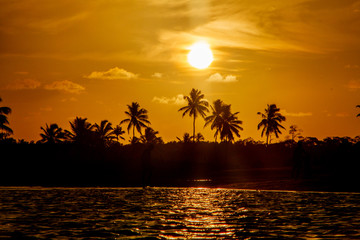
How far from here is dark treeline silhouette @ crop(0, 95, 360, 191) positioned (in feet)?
159

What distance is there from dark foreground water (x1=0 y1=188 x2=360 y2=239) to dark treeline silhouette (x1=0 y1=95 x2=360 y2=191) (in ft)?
49.3

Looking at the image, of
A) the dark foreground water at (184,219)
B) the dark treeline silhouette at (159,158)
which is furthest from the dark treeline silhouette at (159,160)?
the dark foreground water at (184,219)

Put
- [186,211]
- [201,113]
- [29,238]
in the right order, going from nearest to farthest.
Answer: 1. [29,238]
2. [186,211]
3. [201,113]

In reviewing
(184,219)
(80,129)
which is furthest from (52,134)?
(184,219)

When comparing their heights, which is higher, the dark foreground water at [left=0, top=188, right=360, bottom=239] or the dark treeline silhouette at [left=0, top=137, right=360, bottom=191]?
the dark treeline silhouette at [left=0, top=137, right=360, bottom=191]

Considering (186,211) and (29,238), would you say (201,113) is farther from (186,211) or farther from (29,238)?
(29,238)

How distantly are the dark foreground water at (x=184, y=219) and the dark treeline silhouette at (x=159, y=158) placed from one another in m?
15.0

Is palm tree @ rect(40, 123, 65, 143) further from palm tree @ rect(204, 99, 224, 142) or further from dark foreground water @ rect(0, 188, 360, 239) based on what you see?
dark foreground water @ rect(0, 188, 360, 239)

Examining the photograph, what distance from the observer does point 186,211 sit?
19.5m

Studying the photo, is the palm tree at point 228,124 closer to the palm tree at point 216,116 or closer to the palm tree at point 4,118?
the palm tree at point 216,116

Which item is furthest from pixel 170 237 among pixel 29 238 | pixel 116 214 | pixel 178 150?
pixel 178 150

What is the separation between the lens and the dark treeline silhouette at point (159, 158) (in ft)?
159

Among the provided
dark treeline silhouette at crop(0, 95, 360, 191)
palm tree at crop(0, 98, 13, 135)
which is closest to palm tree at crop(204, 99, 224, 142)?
dark treeline silhouette at crop(0, 95, 360, 191)

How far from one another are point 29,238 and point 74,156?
194ft
